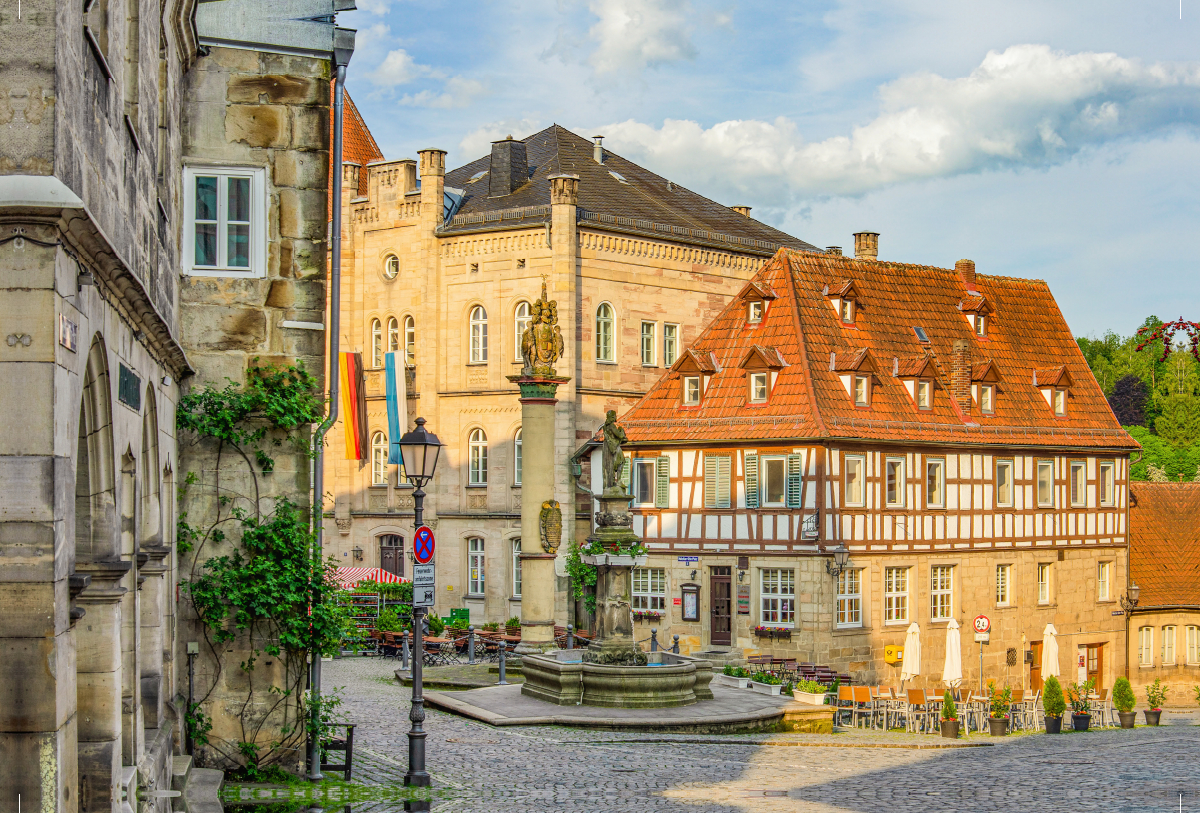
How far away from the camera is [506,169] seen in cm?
4469

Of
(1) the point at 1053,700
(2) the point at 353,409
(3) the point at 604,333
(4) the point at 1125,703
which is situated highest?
(3) the point at 604,333

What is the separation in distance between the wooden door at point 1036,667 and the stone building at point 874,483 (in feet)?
0.18

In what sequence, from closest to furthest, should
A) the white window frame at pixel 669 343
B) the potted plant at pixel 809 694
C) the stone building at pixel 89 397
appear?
the stone building at pixel 89 397, the potted plant at pixel 809 694, the white window frame at pixel 669 343

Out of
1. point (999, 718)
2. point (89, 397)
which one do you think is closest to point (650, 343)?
point (999, 718)

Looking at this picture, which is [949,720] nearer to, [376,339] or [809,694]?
[809,694]

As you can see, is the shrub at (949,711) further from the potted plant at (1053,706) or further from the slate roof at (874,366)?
the slate roof at (874,366)

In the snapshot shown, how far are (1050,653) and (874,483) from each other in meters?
5.97

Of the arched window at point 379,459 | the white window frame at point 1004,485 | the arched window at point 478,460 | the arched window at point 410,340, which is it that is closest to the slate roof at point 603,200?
the arched window at point 410,340

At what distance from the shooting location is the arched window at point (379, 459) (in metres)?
44.7

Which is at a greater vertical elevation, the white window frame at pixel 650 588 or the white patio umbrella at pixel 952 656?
the white window frame at pixel 650 588

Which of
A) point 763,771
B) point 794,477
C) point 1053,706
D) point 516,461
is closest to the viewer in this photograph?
point 763,771

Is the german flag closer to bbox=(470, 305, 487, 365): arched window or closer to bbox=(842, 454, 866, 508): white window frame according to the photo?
bbox=(470, 305, 487, 365): arched window

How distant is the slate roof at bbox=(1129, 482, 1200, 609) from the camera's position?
42469 millimetres

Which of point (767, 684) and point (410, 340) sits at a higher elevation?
point (410, 340)
